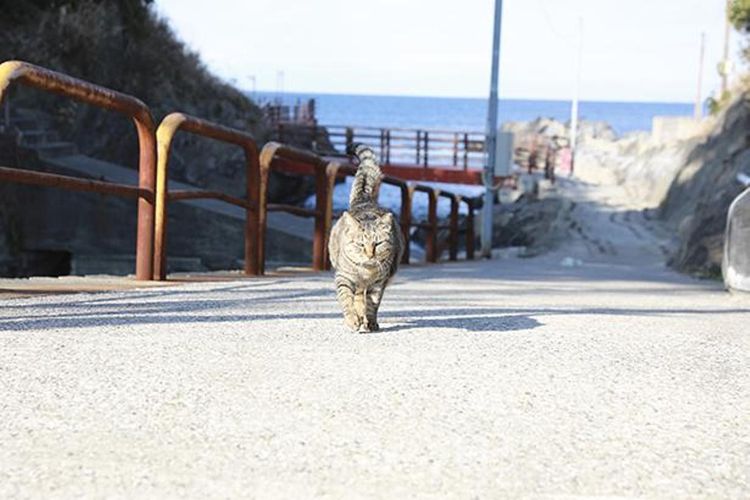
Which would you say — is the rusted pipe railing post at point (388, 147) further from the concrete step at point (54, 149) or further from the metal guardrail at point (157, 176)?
the metal guardrail at point (157, 176)

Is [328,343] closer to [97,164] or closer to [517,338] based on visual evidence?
[517,338]

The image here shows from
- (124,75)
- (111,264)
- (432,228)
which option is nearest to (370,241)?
(432,228)

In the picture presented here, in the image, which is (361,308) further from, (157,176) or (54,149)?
(54,149)

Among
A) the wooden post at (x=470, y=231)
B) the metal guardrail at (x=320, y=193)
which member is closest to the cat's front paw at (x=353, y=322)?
the metal guardrail at (x=320, y=193)

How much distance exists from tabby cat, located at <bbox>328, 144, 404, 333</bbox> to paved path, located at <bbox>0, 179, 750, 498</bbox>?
17cm

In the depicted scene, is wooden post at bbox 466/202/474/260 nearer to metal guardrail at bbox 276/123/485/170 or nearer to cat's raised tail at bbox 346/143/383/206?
metal guardrail at bbox 276/123/485/170

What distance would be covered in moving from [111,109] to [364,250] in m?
2.88

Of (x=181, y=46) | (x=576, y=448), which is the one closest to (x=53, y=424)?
(x=576, y=448)

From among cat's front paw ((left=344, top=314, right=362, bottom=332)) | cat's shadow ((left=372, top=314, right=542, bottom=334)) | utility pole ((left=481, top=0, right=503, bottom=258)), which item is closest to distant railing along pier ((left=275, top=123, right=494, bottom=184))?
utility pole ((left=481, top=0, right=503, bottom=258))

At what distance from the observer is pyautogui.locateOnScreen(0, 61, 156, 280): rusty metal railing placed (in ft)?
19.7

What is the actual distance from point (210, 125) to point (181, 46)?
23065mm

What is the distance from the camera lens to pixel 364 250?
5.30 meters

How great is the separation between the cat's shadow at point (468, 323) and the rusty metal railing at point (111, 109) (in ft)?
6.82

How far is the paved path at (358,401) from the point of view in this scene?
10.8 ft
